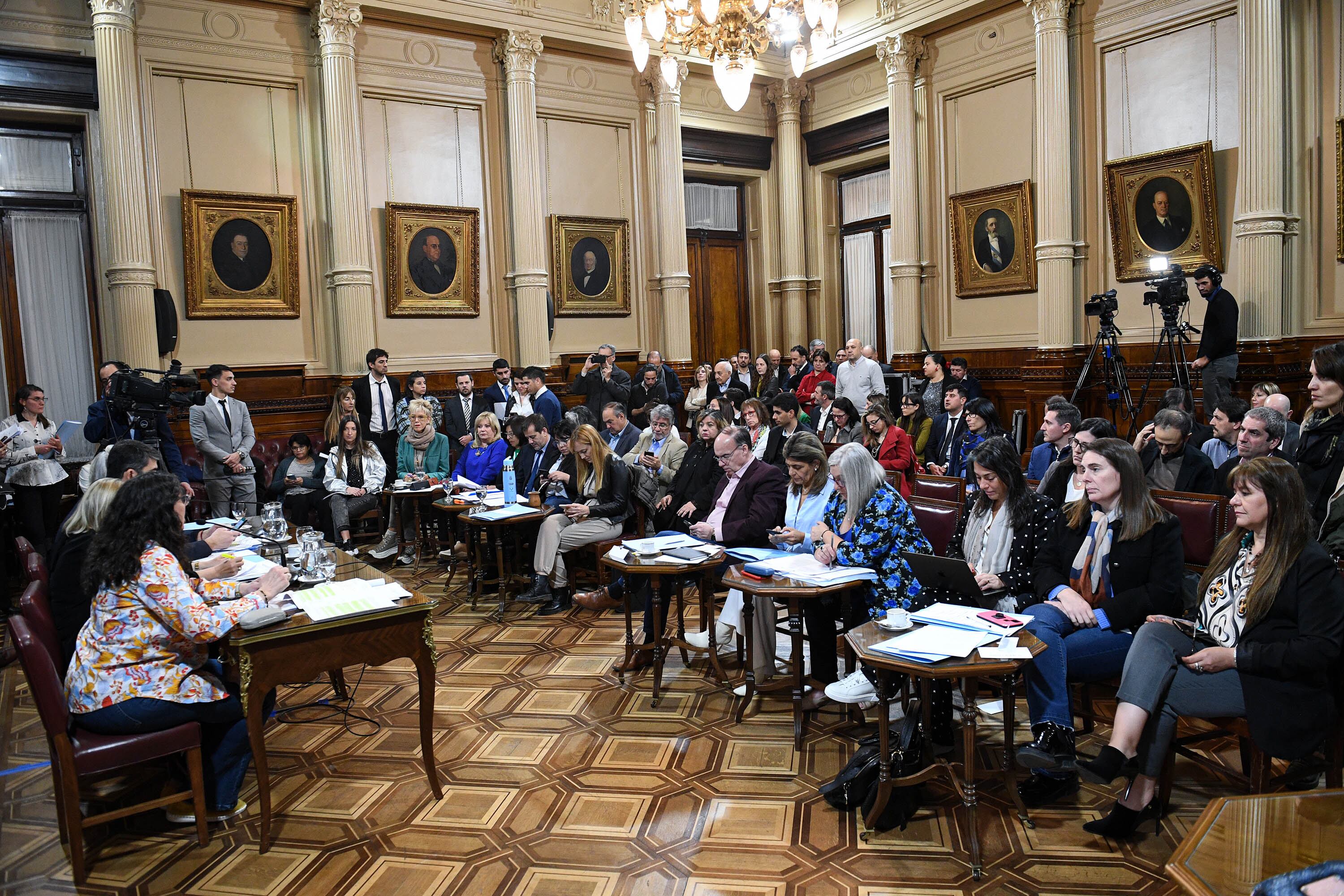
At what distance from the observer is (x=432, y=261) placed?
Result: 33.2ft

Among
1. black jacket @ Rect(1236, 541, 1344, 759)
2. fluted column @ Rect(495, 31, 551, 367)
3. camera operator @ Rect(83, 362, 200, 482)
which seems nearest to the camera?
black jacket @ Rect(1236, 541, 1344, 759)

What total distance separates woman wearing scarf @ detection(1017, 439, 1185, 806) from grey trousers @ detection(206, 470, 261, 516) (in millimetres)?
6647

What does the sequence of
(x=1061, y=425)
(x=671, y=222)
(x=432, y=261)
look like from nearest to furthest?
(x=1061, y=425) < (x=432, y=261) < (x=671, y=222)

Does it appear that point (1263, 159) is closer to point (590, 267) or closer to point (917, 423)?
point (917, 423)

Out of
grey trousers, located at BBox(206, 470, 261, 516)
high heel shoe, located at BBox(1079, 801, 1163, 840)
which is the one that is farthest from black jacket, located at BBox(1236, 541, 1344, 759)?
grey trousers, located at BBox(206, 470, 261, 516)

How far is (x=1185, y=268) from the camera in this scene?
8.74 m

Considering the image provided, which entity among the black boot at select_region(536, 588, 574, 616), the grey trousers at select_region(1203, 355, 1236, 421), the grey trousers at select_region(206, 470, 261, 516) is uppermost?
the grey trousers at select_region(1203, 355, 1236, 421)

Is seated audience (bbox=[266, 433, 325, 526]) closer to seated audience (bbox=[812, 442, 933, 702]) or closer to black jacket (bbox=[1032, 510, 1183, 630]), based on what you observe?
seated audience (bbox=[812, 442, 933, 702])

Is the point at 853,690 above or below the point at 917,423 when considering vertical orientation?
below

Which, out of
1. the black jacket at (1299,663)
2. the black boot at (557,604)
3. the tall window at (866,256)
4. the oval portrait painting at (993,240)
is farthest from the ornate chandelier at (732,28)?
the tall window at (866,256)

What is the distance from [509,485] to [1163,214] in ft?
22.4

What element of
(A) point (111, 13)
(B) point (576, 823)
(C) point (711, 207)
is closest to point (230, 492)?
(A) point (111, 13)

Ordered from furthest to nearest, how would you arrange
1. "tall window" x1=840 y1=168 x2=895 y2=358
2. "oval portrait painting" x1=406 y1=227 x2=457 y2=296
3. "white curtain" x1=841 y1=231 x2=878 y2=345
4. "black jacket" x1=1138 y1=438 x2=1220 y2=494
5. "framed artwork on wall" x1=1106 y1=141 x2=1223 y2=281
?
"white curtain" x1=841 y1=231 x2=878 y2=345, "tall window" x1=840 y1=168 x2=895 y2=358, "oval portrait painting" x1=406 y1=227 x2=457 y2=296, "framed artwork on wall" x1=1106 y1=141 x2=1223 y2=281, "black jacket" x1=1138 y1=438 x2=1220 y2=494

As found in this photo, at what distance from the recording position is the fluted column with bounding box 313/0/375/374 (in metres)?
9.24
